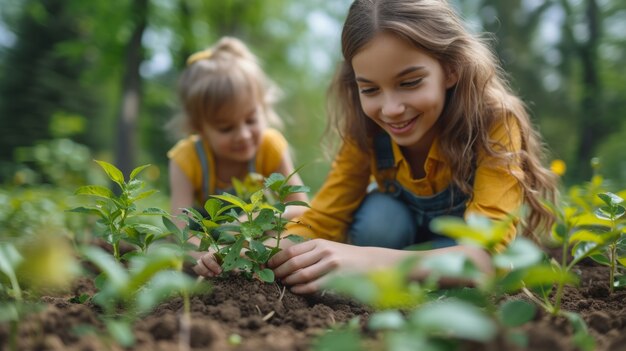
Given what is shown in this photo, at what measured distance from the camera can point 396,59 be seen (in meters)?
1.68

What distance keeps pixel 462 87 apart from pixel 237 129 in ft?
4.60

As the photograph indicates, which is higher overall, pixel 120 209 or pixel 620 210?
pixel 120 209

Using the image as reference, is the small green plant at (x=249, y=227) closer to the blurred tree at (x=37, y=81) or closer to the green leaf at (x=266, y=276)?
the green leaf at (x=266, y=276)

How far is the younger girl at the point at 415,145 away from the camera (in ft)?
5.38

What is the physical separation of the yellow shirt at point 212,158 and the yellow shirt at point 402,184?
841 millimetres

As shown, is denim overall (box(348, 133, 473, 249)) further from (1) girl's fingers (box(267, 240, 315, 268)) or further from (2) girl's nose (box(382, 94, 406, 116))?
(1) girl's fingers (box(267, 240, 315, 268))

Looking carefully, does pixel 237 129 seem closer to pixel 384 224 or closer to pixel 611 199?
pixel 384 224

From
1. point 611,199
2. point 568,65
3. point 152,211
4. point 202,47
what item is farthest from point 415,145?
point 568,65

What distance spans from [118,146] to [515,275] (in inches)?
262

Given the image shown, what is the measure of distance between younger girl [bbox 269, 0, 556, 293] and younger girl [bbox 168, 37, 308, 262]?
664 millimetres

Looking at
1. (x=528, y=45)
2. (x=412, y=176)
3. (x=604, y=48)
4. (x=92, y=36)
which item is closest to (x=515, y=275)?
(x=412, y=176)

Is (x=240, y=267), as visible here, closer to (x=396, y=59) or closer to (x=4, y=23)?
(x=396, y=59)

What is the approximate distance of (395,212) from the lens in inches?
83.6

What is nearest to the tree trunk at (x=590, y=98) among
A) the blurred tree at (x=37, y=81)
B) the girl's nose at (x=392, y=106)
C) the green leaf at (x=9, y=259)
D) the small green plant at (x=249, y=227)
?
the girl's nose at (x=392, y=106)
